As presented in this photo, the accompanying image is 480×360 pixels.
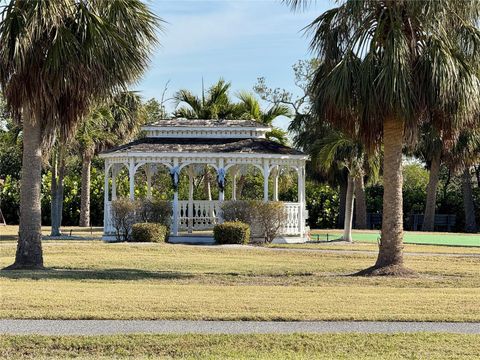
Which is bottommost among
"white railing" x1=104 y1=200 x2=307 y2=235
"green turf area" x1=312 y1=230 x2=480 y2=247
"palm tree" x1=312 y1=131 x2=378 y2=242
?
"green turf area" x1=312 y1=230 x2=480 y2=247

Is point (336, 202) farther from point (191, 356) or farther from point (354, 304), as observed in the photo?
point (191, 356)

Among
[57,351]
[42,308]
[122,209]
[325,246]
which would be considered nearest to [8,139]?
[122,209]

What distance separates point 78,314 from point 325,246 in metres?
17.2

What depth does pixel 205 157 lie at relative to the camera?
30.5 m

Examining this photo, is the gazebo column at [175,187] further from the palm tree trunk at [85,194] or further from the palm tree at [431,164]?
the palm tree at [431,164]

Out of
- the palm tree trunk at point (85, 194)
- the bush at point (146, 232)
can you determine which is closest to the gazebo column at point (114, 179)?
the bush at point (146, 232)

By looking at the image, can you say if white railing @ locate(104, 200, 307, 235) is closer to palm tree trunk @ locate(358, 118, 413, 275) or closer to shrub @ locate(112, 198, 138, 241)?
shrub @ locate(112, 198, 138, 241)

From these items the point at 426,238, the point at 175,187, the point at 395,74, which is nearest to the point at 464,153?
the point at 426,238

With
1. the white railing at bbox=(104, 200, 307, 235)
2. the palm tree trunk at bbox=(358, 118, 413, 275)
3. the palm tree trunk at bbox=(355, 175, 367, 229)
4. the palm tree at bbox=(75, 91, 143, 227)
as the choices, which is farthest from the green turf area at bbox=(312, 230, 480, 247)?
the palm tree trunk at bbox=(358, 118, 413, 275)

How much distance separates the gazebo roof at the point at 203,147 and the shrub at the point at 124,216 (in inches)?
77.8

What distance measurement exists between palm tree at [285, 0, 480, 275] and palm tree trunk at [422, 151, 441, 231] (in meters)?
21.8

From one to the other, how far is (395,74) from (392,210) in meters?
3.34

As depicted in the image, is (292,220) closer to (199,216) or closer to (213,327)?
(199,216)

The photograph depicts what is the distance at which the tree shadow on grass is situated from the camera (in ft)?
59.2
